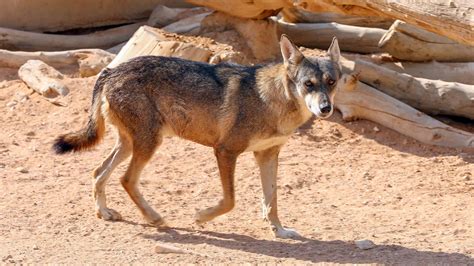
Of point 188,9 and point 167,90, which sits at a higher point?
point 167,90

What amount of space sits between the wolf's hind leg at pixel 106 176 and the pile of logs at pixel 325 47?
8.67 ft

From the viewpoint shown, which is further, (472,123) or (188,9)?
(188,9)

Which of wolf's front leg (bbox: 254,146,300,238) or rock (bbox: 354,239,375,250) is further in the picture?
wolf's front leg (bbox: 254,146,300,238)

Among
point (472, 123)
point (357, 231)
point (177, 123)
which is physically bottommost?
point (472, 123)

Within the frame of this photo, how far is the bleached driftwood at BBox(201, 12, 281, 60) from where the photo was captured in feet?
38.1

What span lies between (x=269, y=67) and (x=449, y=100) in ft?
11.7

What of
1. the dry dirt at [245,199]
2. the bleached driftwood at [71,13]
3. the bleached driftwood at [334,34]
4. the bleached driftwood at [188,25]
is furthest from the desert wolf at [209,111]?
the bleached driftwood at [71,13]

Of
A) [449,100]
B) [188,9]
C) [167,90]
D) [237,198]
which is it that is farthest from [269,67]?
[188,9]

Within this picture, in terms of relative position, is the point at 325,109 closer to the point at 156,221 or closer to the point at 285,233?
the point at 285,233

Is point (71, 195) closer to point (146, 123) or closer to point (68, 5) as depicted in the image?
point (146, 123)

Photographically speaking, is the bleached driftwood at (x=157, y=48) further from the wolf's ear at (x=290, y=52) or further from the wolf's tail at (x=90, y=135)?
the wolf's ear at (x=290, y=52)

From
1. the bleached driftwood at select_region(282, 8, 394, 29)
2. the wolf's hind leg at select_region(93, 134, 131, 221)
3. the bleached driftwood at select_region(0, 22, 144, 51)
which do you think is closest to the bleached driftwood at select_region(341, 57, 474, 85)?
the bleached driftwood at select_region(282, 8, 394, 29)

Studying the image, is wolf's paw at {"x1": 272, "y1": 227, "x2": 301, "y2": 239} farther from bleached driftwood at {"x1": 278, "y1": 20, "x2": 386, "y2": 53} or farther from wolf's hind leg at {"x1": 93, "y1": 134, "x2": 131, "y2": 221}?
bleached driftwood at {"x1": 278, "y1": 20, "x2": 386, "y2": 53}

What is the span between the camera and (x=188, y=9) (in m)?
13.2
